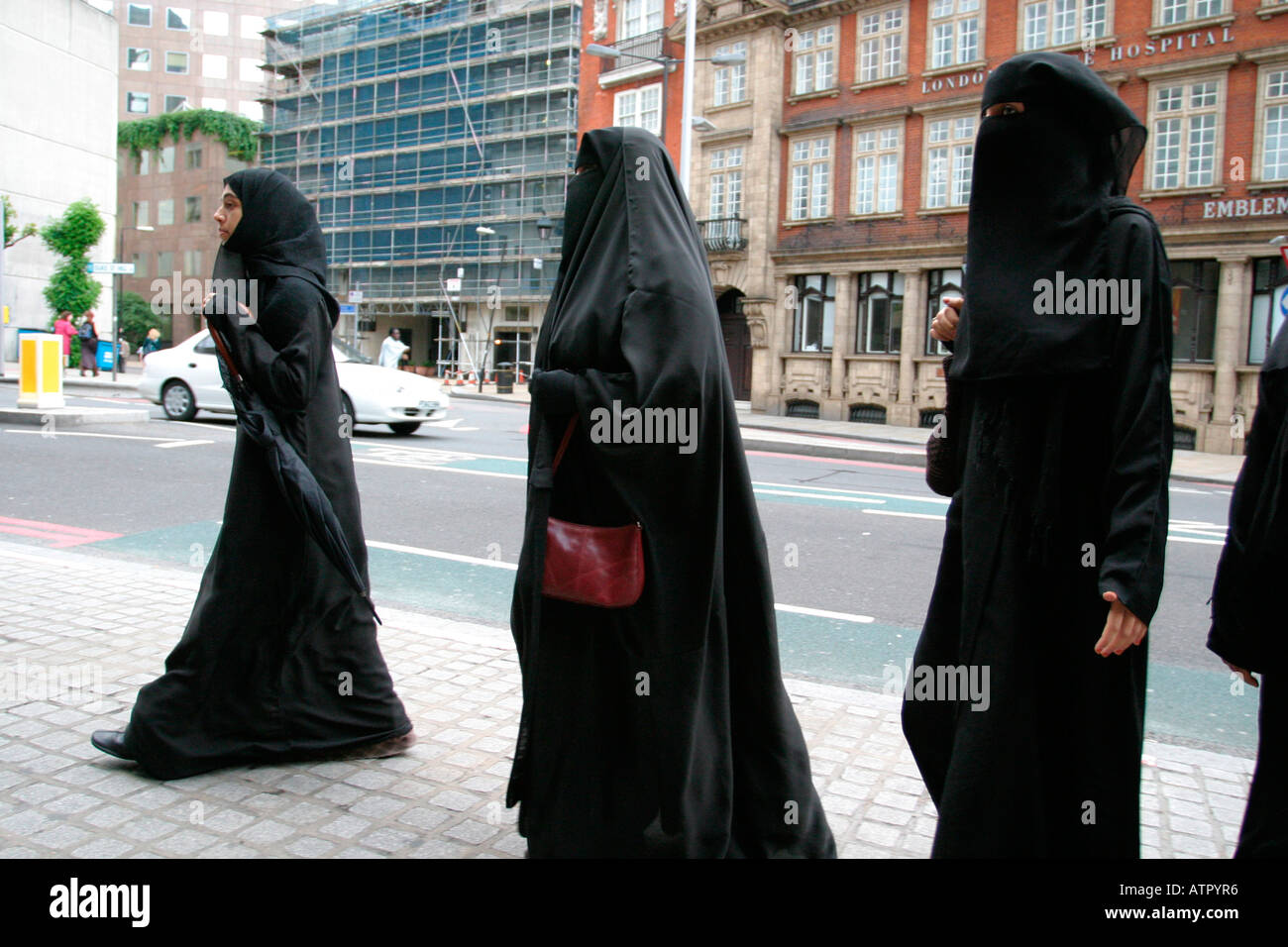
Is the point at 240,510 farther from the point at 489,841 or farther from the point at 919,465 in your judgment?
the point at 919,465

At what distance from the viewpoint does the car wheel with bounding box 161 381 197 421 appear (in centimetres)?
1650

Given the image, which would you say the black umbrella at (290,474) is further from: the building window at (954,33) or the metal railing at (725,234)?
the metal railing at (725,234)

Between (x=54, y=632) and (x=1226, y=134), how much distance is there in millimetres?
24488

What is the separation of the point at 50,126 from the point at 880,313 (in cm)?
3685

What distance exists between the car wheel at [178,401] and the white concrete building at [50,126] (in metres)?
28.2

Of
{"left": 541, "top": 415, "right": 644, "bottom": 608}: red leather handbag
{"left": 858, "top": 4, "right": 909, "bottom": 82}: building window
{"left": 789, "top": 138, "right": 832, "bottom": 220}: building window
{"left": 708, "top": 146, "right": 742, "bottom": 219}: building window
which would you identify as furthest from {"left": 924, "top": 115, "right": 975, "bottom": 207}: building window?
{"left": 541, "top": 415, "right": 644, "bottom": 608}: red leather handbag

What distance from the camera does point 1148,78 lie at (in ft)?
76.2

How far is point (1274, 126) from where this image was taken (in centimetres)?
2155

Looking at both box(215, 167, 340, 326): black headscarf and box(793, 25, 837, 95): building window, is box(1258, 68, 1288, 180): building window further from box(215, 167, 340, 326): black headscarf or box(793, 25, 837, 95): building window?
box(215, 167, 340, 326): black headscarf

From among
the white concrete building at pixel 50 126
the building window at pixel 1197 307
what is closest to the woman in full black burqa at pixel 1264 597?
the building window at pixel 1197 307

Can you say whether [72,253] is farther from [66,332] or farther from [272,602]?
Result: [272,602]

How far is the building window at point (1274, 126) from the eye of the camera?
2138 cm

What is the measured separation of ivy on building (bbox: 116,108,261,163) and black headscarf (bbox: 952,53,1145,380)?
65.8 meters

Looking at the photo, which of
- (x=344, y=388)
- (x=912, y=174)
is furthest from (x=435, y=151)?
(x=344, y=388)
